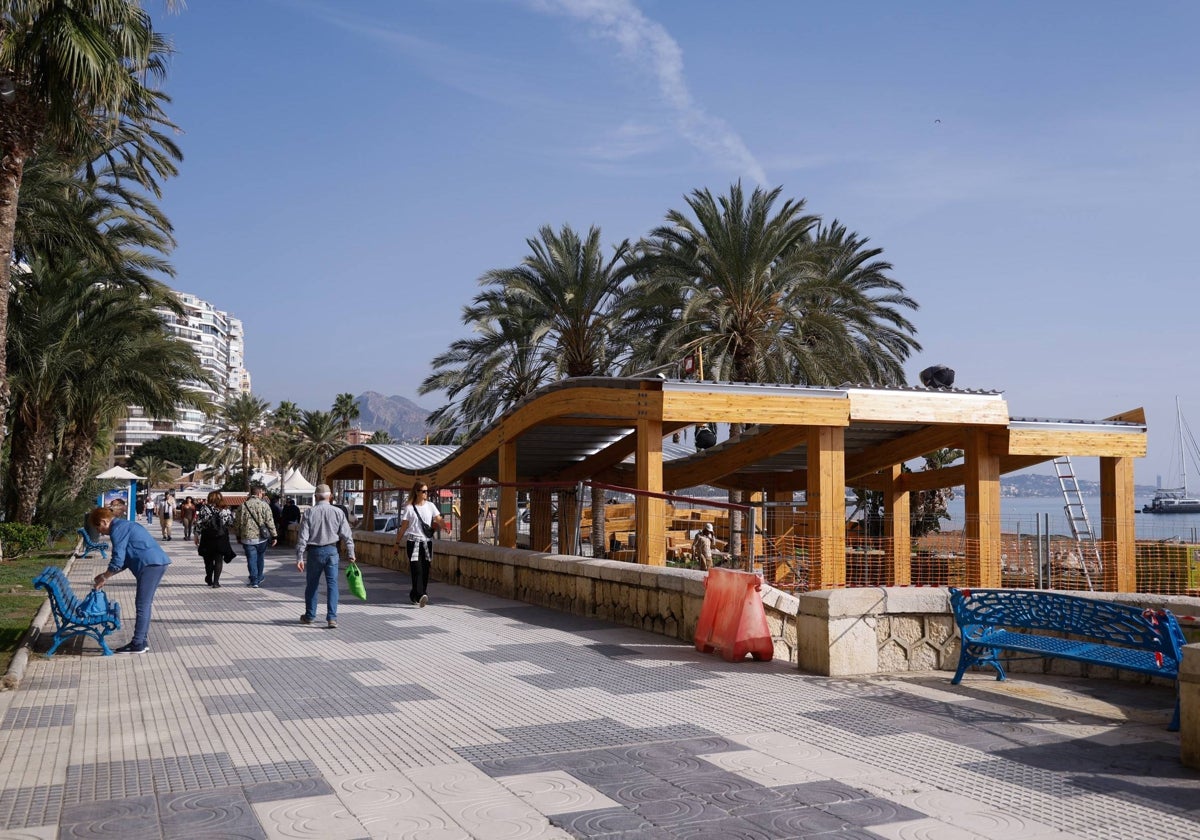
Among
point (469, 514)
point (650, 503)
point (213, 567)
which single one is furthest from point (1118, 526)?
point (213, 567)

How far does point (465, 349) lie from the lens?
28.9 m

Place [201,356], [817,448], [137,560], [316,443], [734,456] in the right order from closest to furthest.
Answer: [137,560], [817,448], [734,456], [316,443], [201,356]

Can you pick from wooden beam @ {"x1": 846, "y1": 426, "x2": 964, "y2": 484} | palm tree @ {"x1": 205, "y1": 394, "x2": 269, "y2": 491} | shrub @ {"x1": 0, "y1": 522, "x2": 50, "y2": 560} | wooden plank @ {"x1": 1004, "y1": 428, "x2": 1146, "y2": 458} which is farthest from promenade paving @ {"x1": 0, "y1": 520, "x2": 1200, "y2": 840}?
palm tree @ {"x1": 205, "y1": 394, "x2": 269, "y2": 491}

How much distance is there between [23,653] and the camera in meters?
8.45

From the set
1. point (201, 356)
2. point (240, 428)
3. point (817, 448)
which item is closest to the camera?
point (817, 448)

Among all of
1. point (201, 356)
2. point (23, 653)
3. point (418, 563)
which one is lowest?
point (23, 653)

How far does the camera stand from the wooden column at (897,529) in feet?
58.4

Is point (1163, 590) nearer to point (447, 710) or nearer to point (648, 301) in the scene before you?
point (648, 301)

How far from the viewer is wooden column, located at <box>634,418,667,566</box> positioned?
1369 centimetres

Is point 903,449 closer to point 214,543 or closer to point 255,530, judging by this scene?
point 255,530

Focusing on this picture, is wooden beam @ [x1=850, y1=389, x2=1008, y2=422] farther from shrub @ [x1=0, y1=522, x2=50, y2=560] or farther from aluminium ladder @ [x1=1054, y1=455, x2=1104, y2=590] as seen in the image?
shrub @ [x1=0, y1=522, x2=50, y2=560]

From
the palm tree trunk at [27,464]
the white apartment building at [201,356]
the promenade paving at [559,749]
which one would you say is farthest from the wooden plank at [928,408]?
the white apartment building at [201,356]

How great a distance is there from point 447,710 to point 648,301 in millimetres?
17212

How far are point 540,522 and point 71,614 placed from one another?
A: 9.31 m
